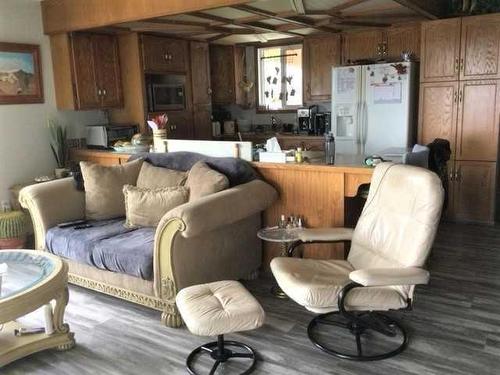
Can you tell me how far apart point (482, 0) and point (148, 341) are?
4.71 metres

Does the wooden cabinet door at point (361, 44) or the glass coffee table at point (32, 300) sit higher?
the wooden cabinet door at point (361, 44)

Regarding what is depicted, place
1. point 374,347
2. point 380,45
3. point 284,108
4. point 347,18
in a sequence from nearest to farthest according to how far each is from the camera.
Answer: point 374,347
point 347,18
point 380,45
point 284,108

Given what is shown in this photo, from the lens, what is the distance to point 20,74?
4.38 m

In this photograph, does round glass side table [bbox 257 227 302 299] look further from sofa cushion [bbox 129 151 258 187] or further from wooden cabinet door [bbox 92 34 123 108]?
wooden cabinet door [bbox 92 34 123 108]

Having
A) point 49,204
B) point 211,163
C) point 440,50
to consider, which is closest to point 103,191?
point 49,204

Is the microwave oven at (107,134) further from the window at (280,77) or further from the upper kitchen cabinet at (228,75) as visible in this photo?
the window at (280,77)

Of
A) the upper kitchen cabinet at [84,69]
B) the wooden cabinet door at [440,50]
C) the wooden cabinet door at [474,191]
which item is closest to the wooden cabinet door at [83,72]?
the upper kitchen cabinet at [84,69]

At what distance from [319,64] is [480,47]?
203 centimetres

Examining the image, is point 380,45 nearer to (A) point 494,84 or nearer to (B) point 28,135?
(A) point 494,84

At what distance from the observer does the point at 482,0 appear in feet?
15.9

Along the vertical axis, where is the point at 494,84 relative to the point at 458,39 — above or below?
below

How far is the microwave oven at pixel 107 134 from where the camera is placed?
4703 millimetres

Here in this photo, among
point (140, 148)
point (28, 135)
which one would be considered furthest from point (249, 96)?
point (28, 135)

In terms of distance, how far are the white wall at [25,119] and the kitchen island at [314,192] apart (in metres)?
2.46
